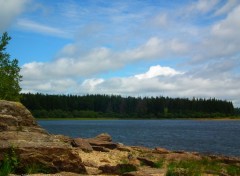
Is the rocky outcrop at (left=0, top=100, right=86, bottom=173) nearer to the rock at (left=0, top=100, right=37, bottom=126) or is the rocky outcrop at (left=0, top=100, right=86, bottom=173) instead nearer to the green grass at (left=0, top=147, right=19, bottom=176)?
the rock at (left=0, top=100, right=37, bottom=126)

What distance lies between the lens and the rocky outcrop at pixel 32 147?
16.3 metres

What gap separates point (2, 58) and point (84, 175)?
988 inches

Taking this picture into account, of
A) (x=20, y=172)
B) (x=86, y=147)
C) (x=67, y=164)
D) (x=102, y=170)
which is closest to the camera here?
(x=20, y=172)

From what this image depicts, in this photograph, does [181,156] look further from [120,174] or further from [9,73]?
[9,73]

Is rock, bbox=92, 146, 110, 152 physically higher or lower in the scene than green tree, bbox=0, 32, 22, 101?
lower

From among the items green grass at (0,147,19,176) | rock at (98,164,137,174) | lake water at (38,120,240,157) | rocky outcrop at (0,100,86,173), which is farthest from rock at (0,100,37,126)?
lake water at (38,120,240,157)

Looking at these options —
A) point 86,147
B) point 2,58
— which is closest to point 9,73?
point 2,58

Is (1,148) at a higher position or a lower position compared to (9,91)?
lower

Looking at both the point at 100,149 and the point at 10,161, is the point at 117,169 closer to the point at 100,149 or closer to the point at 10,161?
the point at 10,161

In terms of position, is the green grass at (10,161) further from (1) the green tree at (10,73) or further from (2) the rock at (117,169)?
(1) the green tree at (10,73)

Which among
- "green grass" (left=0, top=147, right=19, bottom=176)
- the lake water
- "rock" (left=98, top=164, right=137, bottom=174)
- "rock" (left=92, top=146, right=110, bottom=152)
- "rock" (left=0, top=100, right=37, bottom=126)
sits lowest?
the lake water

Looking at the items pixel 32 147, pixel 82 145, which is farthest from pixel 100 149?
pixel 32 147

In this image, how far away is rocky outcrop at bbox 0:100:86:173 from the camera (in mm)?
16266

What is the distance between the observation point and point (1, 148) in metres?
16.0
